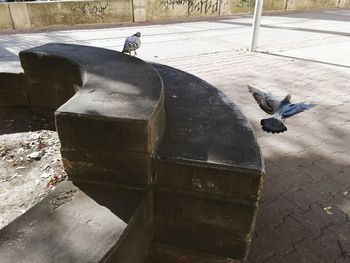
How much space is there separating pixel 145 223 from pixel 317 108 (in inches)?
149

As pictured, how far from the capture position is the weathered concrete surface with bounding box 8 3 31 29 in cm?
1188

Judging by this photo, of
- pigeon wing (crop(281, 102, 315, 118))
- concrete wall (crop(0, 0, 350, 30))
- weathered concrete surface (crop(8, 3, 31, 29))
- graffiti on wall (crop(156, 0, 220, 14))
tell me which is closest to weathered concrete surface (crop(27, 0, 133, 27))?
concrete wall (crop(0, 0, 350, 30))

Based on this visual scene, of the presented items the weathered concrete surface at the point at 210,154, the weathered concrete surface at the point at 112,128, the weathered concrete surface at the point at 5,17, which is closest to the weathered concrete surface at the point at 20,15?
the weathered concrete surface at the point at 5,17

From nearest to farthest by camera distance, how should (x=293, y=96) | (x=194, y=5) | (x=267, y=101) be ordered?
(x=267, y=101) → (x=293, y=96) → (x=194, y=5)

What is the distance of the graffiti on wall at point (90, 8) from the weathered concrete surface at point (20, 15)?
5.82 ft

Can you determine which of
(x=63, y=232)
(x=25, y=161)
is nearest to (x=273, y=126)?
(x=63, y=232)

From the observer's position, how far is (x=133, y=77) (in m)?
2.32

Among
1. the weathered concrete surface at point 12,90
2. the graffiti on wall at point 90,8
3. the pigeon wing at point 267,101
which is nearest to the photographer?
the pigeon wing at point 267,101

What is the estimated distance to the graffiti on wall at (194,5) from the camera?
14591mm

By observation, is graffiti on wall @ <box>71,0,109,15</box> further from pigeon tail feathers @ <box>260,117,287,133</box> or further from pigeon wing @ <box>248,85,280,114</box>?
pigeon tail feathers @ <box>260,117,287,133</box>

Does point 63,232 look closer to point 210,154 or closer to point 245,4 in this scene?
point 210,154

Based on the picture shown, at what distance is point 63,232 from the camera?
153 centimetres

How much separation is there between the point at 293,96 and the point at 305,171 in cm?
234

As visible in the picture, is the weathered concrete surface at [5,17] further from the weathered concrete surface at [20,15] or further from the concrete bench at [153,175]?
the concrete bench at [153,175]
